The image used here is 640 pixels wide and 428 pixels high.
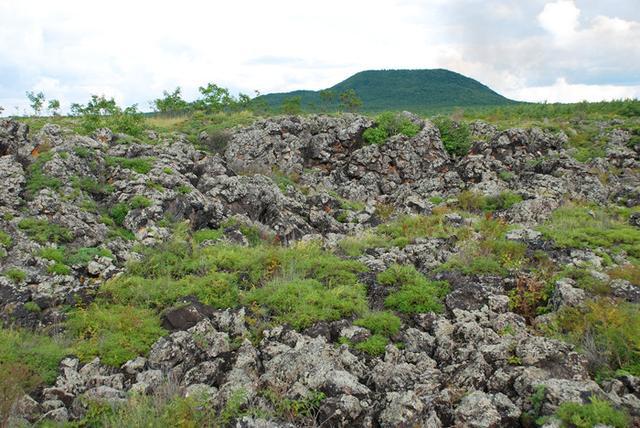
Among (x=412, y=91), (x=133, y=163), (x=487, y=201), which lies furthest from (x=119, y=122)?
(x=412, y=91)

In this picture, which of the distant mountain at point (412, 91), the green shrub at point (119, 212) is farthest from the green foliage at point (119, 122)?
the distant mountain at point (412, 91)

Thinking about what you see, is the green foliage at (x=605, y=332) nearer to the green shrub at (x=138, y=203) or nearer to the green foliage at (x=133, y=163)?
the green shrub at (x=138, y=203)

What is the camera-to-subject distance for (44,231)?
44.3 feet

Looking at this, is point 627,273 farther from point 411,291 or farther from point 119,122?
point 119,122

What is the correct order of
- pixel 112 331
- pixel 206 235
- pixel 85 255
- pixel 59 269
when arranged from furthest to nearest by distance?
pixel 206 235
pixel 85 255
pixel 59 269
pixel 112 331

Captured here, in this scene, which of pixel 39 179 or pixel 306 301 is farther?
pixel 39 179

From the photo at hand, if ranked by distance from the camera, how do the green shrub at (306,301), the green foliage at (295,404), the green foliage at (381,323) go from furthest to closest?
the green shrub at (306,301) → the green foliage at (381,323) → the green foliage at (295,404)

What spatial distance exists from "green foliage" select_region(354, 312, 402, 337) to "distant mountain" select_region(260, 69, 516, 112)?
249ft

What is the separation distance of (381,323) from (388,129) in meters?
19.6

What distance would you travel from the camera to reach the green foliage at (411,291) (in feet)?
36.6

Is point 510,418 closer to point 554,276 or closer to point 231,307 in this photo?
point 554,276

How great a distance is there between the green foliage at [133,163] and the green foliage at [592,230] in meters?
15.1

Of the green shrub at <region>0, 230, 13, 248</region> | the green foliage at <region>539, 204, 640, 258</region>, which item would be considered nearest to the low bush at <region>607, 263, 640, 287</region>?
the green foliage at <region>539, 204, 640, 258</region>

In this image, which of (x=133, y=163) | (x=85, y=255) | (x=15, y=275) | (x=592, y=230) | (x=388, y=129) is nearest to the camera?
(x=15, y=275)
